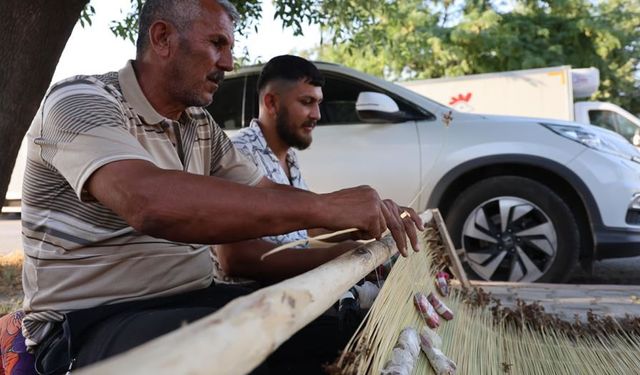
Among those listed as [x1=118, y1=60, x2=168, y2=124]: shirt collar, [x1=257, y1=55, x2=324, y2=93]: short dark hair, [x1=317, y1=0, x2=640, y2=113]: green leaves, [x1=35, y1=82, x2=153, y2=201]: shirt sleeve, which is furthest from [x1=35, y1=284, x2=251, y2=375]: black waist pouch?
[x1=317, y1=0, x2=640, y2=113]: green leaves

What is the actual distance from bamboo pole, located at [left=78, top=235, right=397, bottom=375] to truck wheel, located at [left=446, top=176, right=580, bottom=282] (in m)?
3.85

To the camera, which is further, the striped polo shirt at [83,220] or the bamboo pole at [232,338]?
the striped polo shirt at [83,220]

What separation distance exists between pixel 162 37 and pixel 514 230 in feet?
11.3

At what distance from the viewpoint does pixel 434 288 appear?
207cm

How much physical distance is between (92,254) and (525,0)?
1558cm

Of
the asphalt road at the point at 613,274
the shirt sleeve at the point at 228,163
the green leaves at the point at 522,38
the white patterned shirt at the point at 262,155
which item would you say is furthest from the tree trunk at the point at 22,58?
the green leaves at the point at 522,38

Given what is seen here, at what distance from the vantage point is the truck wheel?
4328 mm

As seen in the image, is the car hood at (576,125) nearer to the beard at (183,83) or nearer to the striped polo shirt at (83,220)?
the beard at (183,83)

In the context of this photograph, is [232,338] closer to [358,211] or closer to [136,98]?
[358,211]

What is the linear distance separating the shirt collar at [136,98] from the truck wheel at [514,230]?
10.9ft

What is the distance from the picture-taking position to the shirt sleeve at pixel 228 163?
1899 mm

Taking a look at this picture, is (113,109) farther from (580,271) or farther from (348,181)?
(580,271)

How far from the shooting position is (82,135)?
49.1 inches

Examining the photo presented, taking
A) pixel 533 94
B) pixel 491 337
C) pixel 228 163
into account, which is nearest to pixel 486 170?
pixel 491 337
